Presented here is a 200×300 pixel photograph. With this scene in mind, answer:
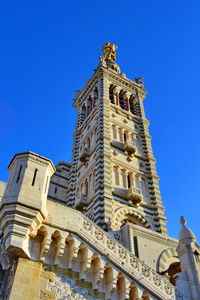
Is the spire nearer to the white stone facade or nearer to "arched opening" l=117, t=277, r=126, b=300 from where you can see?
the white stone facade

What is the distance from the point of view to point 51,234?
10.6 meters

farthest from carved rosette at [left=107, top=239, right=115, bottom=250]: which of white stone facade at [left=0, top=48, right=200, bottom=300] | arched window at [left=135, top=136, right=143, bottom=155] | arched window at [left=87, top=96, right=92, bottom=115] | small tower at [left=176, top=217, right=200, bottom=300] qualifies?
arched window at [left=87, top=96, right=92, bottom=115]

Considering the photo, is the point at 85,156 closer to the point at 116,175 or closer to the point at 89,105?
the point at 116,175

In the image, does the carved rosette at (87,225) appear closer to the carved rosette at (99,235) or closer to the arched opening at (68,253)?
the carved rosette at (99,235)

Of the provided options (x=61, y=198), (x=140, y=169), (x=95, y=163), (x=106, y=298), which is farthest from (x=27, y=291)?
(x=61, y=198)

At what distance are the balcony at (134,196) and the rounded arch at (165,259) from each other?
16.8 feet

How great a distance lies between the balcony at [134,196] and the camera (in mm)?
23844

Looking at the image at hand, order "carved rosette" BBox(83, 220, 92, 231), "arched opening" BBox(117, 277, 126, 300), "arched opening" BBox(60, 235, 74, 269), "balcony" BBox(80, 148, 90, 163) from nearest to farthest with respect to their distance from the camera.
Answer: "arched opening" BBox(60, 235, 74, 269)
"arched opening" BBox(117, 277, 126, 300)
"carved rosette" BBox(83, 220, 92, 231)
"balcony" BBox(80, 148, 90, 163)

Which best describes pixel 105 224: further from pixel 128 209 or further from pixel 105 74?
pixel 105 74

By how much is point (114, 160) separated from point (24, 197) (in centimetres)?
1616

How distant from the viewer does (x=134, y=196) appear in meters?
23.9

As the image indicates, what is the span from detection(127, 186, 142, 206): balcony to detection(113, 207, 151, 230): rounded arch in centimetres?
68

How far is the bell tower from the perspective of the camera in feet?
76.3

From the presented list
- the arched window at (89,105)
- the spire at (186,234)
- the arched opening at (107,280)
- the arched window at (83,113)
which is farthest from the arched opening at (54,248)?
the arched window at (83,113)
